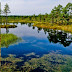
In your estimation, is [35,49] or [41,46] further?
[41,46]

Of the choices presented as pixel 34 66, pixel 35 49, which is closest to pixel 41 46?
pixel 35 49

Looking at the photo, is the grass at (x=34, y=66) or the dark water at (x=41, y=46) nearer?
the grass at (x=34, y=66)

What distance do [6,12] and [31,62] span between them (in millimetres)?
58521

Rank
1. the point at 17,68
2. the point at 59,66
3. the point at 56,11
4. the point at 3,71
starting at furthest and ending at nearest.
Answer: the point at 56,11, the point at 59,66, the point at 17,68, the point at 3,71

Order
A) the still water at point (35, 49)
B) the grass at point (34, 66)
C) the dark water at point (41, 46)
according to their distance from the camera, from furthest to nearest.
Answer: the dark water at point (41, 46), the still water at point (35, 49), the grass at point (34, 66)

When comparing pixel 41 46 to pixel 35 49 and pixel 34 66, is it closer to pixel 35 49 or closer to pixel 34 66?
pixel 35 49

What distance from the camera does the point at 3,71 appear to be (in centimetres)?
1555

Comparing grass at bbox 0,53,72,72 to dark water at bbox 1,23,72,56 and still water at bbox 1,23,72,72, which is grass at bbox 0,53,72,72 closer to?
still water at bbox 1,23,72,72

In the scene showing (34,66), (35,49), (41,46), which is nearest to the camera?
(34,66)

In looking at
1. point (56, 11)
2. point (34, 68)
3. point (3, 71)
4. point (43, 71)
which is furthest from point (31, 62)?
point (56, 11)

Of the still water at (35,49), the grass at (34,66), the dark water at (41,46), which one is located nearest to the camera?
the grass at (34,66)

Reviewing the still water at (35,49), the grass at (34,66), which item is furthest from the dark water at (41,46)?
the grass at (34,66)

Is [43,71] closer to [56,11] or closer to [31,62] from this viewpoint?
[31,62]

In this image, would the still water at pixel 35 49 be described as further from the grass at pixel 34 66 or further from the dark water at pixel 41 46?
the grass at pixel 34 66
